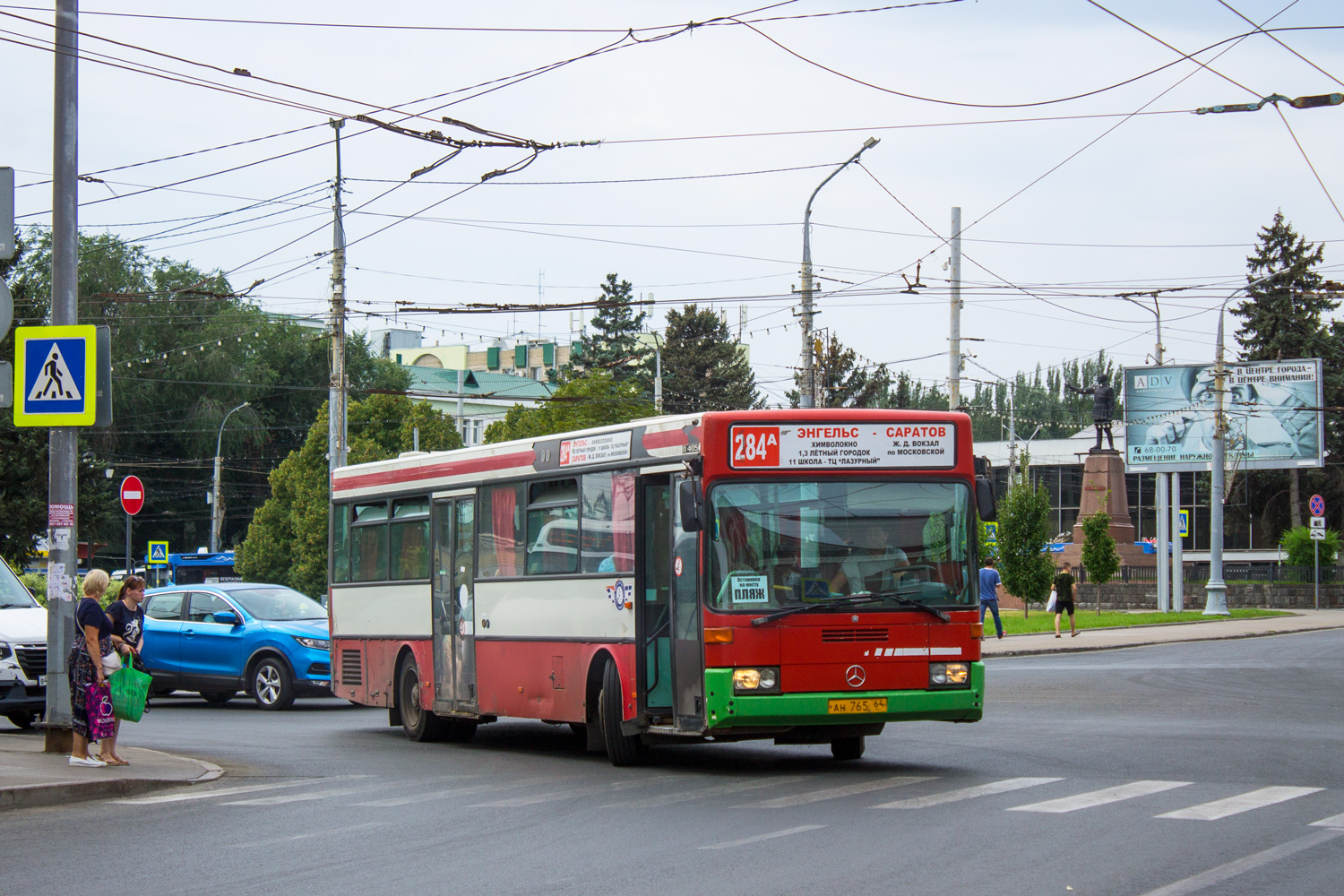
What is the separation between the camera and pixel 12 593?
→ 59.1 ft

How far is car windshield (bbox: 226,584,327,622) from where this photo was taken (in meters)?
21.8

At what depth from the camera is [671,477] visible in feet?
42.0

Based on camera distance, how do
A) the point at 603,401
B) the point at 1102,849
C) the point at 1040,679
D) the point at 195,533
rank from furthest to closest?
the point at 195,533 → the point at 603,401 → the point at 1040,679 → the point at 1102,849

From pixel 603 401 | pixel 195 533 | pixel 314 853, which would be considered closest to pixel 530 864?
pixel 314 853

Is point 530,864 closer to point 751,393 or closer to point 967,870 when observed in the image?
point 967,870

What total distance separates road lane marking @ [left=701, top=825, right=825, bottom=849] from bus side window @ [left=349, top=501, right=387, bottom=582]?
29.8 feet

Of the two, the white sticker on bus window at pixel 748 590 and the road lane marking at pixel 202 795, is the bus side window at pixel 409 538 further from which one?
the white sticker on bus window at pixel 748 590

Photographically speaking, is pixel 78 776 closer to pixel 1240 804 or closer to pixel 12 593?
pixel 12 593

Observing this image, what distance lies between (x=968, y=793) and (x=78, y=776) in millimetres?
6489

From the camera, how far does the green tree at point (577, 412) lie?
59719 millimetres

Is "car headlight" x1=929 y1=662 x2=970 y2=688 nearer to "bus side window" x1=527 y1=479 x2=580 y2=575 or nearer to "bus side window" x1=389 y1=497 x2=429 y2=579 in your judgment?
"bus side window" x1=527 y1=479 x2=580 y2=575

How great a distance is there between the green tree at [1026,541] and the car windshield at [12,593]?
94.6 feet

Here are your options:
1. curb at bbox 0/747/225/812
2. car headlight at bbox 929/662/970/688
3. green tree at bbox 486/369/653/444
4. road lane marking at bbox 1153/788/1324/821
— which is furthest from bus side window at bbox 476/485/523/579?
green tree at bbox 486/369/653/444

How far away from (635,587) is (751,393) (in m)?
81.3
